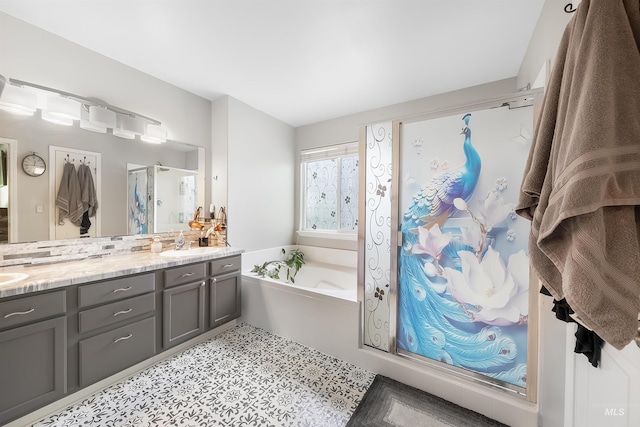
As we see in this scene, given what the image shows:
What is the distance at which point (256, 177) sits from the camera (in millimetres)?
3139

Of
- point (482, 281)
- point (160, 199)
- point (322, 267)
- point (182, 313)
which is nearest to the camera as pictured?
point (482, 281)

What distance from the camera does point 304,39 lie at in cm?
182

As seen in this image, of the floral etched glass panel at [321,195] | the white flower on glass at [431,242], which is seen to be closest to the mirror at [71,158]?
the floral etched glass panel at [321,195]

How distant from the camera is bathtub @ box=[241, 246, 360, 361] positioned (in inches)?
78.7

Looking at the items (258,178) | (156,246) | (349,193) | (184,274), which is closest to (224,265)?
(184,274)

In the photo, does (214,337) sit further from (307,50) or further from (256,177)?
(307,50)

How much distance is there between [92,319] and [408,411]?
2.17 metres

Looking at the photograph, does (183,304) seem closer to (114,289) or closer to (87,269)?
(114,289)

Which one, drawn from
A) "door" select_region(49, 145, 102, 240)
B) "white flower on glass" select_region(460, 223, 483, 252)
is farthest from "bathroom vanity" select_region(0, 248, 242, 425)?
"white flower on glass" select_region(460, 223, 483, 252)

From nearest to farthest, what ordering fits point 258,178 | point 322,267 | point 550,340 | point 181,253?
1. point 550,340
2. point 181,253
3. point 258,178
4. point 322,267

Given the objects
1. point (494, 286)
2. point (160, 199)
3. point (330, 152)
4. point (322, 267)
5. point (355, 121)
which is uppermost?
point (355, 121)

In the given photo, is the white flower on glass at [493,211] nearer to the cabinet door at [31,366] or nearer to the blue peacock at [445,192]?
the blue peacock at [445,192]

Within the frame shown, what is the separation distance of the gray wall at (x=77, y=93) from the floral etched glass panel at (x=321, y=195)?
1749 millimetres

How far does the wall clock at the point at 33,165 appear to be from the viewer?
1.73m
